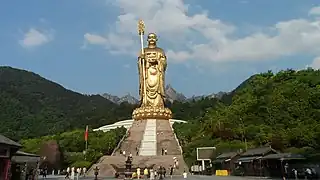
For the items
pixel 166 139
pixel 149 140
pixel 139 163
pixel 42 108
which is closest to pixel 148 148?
pixel 149 140

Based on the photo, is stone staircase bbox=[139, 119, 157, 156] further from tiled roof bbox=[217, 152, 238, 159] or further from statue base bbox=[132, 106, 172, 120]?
tiled roof bbox=[217, 152, 238, 159]

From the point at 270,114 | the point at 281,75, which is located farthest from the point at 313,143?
the point at 281,75

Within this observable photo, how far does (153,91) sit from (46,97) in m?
93.0

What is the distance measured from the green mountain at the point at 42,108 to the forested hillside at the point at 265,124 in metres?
37.8

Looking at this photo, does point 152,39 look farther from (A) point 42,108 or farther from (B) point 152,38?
(A) point 42,108

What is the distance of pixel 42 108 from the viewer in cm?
11662

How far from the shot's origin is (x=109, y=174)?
36.8 meters

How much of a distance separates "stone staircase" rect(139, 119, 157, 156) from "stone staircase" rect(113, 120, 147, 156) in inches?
16.5

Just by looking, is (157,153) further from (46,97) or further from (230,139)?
(46,97)

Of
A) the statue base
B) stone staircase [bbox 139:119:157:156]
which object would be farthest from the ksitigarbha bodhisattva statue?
stone staircase [bbox 139:119:157:156]

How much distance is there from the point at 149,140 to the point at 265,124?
11.2 metres

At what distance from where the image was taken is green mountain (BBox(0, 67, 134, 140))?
83375 millimetres

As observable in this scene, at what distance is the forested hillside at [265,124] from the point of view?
3381 cm

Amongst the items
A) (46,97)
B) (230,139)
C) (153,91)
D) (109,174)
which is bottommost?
(109,174)
